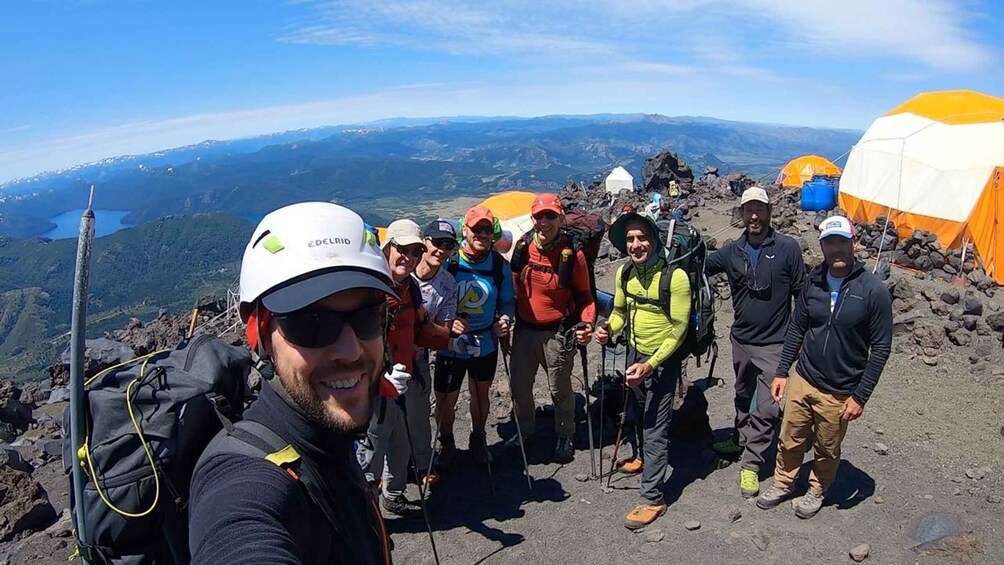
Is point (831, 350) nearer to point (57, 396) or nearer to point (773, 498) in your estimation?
point (773, 498)

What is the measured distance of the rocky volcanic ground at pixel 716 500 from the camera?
4.62m

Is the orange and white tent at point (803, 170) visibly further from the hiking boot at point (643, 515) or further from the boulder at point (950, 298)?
the hiking boot at point (643, 515)

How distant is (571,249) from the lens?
524 cm

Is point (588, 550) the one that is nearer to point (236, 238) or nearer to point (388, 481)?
point (388, 481)

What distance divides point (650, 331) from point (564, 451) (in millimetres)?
1998

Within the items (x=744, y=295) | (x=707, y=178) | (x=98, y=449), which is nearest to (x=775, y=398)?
(x=744, y=295)

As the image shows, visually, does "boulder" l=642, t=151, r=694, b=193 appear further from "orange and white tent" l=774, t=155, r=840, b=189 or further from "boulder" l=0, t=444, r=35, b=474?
"boulder" l=0, t=444, r=35, b=474

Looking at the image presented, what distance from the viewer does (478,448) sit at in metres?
5.95

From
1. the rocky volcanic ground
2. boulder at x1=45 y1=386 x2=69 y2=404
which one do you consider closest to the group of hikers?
the rocky volcanic ground

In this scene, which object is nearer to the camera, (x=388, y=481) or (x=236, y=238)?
(x=388, y=481)

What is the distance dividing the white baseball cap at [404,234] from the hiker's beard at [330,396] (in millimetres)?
2627

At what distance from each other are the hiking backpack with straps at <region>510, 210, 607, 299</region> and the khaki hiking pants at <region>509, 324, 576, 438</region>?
61cm

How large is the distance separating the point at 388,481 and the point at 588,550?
1.89 meters

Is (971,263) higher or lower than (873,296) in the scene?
lower
